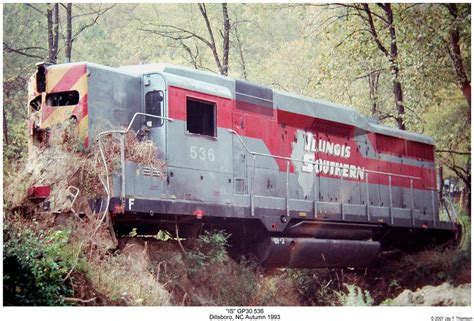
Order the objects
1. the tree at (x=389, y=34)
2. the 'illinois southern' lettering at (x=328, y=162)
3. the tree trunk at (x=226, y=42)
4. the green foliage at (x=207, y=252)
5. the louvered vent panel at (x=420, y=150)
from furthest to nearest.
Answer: the tree trunk at (x=226, y=42) → the tree at (x=389, y=34) → the louvered vent panel at (x=420, y=150) → the 'illinois southern' lettering at (x=328, y=162) → the green foliage at (x=207, y=252)

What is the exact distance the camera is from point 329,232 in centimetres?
1301

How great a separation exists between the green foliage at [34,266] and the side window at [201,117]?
280cm

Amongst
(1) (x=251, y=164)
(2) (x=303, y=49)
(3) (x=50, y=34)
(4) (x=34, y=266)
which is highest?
(2) (x=303, y=49)

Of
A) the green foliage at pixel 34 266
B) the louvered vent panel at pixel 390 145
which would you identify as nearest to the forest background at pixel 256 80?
the green foliage at pixel 34 266

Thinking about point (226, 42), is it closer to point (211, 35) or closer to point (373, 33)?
point (211, 35)

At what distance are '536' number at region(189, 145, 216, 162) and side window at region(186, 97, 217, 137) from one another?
0.97 ft

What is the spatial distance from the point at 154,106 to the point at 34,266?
10.3 feet

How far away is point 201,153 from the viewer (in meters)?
10.7

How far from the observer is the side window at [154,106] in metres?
10.3

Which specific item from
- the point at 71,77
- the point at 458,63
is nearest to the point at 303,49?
the point at 458,63

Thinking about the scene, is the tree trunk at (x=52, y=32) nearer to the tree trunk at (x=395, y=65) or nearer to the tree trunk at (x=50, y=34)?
the tree trunk at (x=50, y=34)

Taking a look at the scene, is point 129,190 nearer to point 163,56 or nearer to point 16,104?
point 16,104

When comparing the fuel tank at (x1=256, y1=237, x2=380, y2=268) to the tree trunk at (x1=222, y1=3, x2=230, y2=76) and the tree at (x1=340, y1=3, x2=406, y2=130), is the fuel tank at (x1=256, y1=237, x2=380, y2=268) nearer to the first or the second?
the tree at (x1=340, y1=3, x2=406, y2=130)
